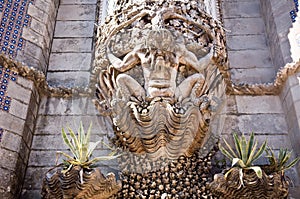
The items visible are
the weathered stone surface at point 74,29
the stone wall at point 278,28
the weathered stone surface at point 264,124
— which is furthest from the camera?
the weathered stone surface at point 74,29

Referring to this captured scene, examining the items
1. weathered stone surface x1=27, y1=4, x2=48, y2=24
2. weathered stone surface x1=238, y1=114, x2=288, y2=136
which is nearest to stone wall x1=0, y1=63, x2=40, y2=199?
weathered stone surface x1=27, y1=4, x2=48, y2=24

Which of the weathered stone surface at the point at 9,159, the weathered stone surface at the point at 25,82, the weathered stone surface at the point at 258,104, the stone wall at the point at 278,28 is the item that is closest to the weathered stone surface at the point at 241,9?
the stone wall at the point at 278,28

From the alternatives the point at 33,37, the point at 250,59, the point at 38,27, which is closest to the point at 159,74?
the point at 250,59

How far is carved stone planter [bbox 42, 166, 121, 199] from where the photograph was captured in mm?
3834

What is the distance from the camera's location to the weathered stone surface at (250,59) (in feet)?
18.5

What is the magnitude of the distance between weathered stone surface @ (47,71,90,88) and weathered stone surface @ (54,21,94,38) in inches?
28.4

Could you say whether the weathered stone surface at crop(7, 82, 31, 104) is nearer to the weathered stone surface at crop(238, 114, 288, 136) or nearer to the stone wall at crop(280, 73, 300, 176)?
the weathered stone surface at crop(238, 114, 288, 136)

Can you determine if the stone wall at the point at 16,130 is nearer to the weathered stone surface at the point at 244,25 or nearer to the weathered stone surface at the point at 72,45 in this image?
the weathered stone surface at the point at 72,45

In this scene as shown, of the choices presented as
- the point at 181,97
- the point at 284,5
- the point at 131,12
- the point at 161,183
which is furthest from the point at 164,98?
the point at 284,5

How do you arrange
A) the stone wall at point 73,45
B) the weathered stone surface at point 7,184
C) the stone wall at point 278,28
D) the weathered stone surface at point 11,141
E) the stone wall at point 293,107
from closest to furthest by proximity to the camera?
1. the weathered stone surface at point 7,184
2. the weathered stone surface at point 11,141
3. the stone wall at point 293,107
4. the stone wall at point 278,28
5. the stone wall at point 73,45

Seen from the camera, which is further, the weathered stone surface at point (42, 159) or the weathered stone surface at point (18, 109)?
the weathered stone surface at point (42, 159)

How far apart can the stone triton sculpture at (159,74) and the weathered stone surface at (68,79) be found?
0.72 m

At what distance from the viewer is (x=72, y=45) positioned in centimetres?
582

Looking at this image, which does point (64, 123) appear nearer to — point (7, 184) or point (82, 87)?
point (82, 87)
